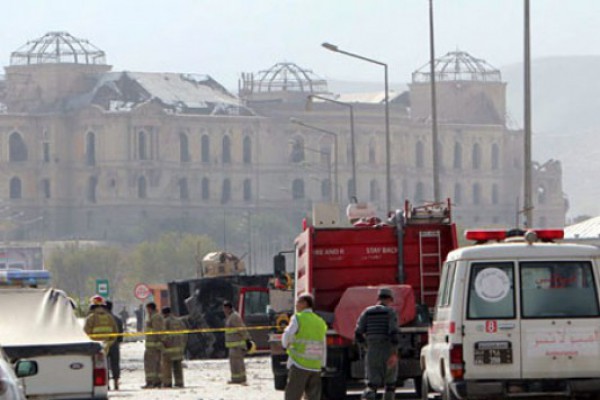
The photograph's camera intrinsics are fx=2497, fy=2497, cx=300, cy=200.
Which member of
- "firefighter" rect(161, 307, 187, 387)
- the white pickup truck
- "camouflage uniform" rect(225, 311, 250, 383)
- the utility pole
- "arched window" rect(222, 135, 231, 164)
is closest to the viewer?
the white pickup truck

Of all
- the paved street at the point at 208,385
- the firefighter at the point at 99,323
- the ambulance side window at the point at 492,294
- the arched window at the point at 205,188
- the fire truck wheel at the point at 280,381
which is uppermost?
the arched window at the point at 205,188

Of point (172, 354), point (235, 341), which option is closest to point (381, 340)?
point (172, 354)

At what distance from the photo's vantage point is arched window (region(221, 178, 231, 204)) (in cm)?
19662

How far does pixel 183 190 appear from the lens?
194 meters

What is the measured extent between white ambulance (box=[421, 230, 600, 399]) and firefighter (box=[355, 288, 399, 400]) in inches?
112

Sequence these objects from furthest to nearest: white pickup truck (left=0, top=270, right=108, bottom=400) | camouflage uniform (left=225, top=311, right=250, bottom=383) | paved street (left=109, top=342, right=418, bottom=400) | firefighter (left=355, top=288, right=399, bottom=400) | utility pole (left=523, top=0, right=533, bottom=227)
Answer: utility pole (left=523, top=0, right=533, bottom=227) → camouflage uniform (left=225, top=311, right=250, bottom=383) → paved street (left=109, top=342, right=418, bottom=400) → firefighter (left=355, top=288, right=399, bottom=400) → white pickup truck (left=0, top=270, right=108, bottom=400)

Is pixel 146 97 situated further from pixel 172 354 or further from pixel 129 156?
pixel 172 354

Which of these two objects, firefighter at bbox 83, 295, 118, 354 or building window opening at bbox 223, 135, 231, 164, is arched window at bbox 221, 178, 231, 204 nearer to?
building window opening at bbox 223, 135, 231, 164

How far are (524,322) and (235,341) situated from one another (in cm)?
1396

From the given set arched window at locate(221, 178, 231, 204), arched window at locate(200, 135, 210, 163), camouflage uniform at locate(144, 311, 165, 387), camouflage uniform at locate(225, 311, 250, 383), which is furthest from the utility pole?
arched window at locate(200, 135, 210, 163)

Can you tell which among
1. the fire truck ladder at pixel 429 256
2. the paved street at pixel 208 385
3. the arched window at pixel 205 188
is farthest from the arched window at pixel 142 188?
the fire truck ladder at pixel 429 256

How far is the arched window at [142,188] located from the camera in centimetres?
18975

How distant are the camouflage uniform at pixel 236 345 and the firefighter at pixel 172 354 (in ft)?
2.19

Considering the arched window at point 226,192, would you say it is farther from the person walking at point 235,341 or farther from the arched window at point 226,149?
the person walking at point 235,341
